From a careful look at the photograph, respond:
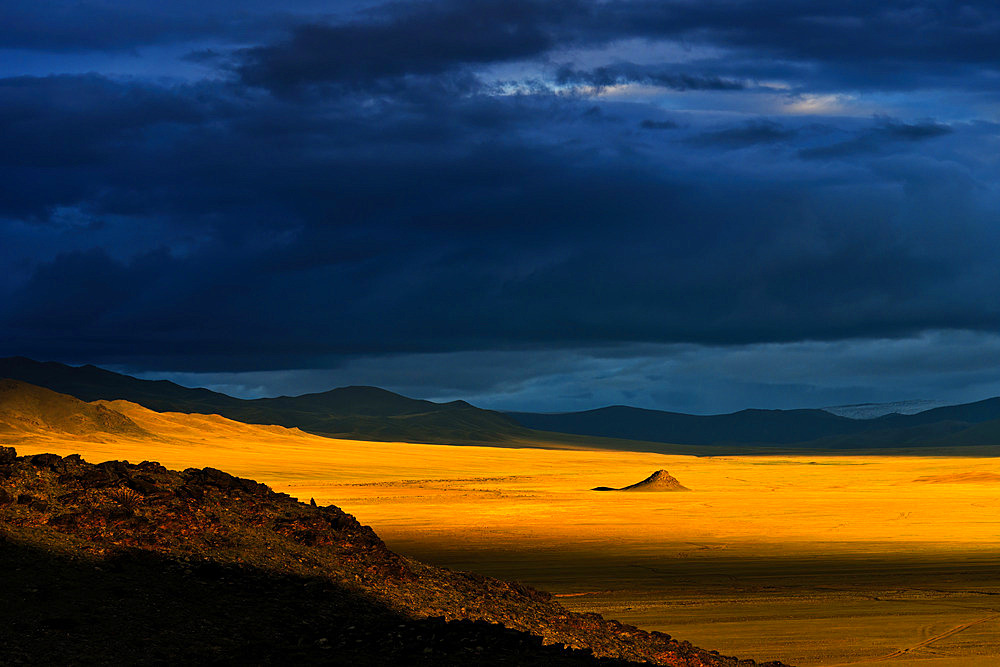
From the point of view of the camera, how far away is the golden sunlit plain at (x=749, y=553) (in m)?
19.2

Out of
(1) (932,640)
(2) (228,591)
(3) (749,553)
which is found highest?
(2) (228,591)

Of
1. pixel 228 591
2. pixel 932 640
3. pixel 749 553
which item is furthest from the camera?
pixel 749 553

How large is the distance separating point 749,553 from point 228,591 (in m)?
23.5

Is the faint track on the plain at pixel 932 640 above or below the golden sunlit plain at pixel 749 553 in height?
below

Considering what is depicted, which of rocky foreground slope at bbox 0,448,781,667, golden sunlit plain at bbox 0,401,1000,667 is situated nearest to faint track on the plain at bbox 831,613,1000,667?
golden sunlit plain at bbox 0,401,1000,667

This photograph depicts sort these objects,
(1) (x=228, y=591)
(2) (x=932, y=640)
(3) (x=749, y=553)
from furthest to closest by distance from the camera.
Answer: (3) (x=749, y=553), (2) (x=932, y=640), (1) (x=228, y=591)

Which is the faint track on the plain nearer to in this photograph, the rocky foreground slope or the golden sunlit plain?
the golden sunlit plain

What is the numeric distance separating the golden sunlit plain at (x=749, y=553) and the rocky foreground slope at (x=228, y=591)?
472 cm

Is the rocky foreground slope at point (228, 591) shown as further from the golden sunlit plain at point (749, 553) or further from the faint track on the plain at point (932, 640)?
the golden sunlit plain at point (749, 553)

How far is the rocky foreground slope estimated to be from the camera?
11547 mm

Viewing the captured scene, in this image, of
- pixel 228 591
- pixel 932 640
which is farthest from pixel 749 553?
pixel 228 591

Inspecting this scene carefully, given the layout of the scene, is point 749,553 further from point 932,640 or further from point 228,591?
point 228,591

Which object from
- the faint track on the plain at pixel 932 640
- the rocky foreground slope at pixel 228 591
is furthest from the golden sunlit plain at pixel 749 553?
the rocky foreground slope at pixel 228 591

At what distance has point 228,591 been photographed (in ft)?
44.1
